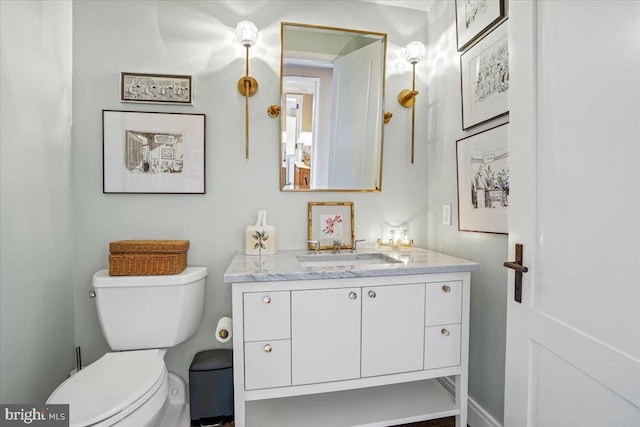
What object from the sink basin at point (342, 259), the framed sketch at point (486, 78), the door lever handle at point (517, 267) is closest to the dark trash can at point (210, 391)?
the sink basin at point (342, 259)

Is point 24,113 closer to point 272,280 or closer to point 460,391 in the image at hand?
point 272,280

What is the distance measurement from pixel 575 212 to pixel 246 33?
1.66 m

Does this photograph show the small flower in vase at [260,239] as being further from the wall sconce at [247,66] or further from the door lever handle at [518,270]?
the door lever handle at [518,270]

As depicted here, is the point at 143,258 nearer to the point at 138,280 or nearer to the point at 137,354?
the point at 138,280

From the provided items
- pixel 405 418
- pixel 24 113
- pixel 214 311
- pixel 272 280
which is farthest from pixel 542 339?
pixel 24 113

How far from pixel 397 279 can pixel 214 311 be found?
3.56 ft

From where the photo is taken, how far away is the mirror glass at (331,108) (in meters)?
1.78

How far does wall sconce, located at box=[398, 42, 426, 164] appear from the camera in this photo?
5.97ft

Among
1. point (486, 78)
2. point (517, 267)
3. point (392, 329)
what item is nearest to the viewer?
point (517, 267)

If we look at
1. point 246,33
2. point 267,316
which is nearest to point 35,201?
point 267,316

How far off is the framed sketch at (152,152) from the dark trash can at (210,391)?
95cm

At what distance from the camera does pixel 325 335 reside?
1.30 metres

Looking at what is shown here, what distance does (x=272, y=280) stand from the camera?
4.07ft

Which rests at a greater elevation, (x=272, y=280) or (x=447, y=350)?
(x=272, y=280)
